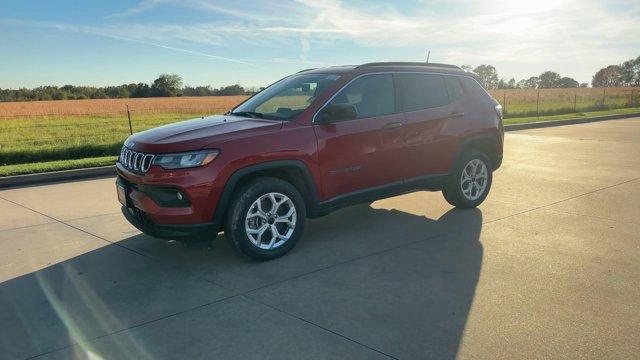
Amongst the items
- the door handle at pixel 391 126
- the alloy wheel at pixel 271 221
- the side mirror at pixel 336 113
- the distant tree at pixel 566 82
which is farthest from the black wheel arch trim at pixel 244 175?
the distant tree at pixel 566 82

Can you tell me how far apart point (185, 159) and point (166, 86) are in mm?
80433

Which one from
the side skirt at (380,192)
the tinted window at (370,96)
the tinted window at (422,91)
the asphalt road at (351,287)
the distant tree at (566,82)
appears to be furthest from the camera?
the distant tree at (566,82)

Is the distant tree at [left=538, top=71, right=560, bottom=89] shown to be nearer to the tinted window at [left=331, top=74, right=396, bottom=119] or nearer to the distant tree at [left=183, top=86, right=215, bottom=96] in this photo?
the distant tree at [left=183, top=86, right=215, bottom=96]

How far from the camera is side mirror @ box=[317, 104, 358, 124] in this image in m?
4.78

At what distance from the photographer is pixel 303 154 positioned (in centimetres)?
473

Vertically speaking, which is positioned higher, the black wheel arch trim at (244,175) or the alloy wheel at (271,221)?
the black wheel arch trim at (244,175)

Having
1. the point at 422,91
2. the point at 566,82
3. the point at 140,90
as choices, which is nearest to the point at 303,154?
the point at 422,91

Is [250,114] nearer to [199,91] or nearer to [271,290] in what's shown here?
[271,290]

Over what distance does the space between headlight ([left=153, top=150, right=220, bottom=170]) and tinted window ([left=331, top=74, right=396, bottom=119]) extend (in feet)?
4.69

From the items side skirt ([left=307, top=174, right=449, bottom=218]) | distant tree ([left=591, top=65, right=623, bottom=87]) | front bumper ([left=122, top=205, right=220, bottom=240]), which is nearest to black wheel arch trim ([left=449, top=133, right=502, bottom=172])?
side skirt ([left=307, top=174, right=449, bottom=218])

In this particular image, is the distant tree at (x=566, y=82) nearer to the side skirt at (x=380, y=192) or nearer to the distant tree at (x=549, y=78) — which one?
the distant tree at (x=549, y=78)

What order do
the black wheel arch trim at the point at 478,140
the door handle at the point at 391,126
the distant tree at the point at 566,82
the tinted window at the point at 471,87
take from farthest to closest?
the distant tree at the point at 566,82
the tinted window at the point at 471,87
the black wheel arch trim at the point at 478,140
the door handle at the point at 391,126

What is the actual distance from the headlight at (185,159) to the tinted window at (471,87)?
355cm

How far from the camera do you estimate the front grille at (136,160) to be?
437cm
